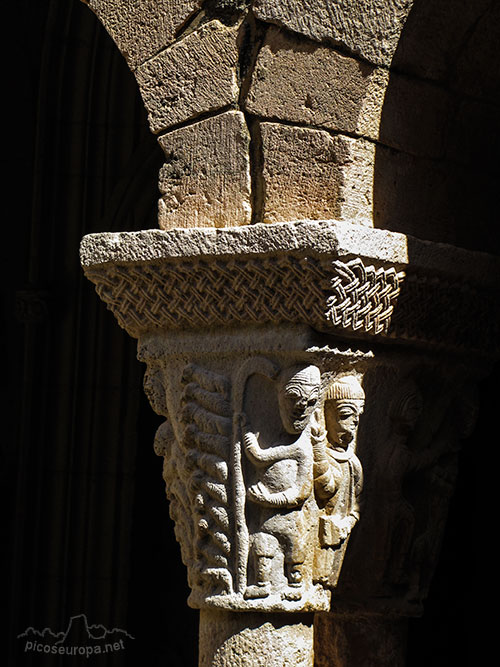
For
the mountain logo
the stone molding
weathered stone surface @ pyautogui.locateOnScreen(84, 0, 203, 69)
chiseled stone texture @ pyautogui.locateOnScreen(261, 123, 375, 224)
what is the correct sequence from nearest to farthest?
the stone molding
chiseled stone texture @ pyautogui.locateOnScreen(261, 123, 375, 224)
weathered stone surface @ pyautogui.locateOnScreen(84, 0, 203, 69)
the mountain logo

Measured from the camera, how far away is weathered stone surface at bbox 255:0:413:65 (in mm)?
3035

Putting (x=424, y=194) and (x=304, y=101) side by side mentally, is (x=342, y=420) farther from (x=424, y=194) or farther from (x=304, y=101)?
(x=304, y=101)

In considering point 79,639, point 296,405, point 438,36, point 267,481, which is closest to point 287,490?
point 267,481

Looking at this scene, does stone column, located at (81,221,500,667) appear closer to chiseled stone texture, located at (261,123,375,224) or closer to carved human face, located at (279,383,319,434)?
carved human face, located at (279,383,319,434)

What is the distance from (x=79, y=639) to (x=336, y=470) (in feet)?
9.42

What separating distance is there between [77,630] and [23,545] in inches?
16.8

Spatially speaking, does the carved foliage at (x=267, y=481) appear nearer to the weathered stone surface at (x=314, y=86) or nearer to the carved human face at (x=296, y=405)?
the carved human face at (x=296, y=405)

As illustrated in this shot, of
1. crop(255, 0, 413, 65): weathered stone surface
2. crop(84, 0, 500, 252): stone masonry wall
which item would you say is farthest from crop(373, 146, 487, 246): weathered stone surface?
crop(255, 0, 413, 65): weathered stone surface

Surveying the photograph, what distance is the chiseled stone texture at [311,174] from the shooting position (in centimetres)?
302

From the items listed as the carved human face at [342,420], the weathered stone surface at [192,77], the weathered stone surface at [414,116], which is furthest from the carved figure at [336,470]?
the weathered stone surface at [192,77]

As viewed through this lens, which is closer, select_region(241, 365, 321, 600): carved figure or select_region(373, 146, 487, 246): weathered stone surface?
select_region(241, 365, 321, 600): carved figure

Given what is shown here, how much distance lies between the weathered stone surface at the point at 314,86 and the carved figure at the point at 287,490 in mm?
562

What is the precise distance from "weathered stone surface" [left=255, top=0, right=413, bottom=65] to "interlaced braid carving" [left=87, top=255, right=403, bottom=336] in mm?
500

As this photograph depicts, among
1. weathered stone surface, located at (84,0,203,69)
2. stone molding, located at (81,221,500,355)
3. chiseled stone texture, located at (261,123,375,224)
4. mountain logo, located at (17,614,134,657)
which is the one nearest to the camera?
stone molding, located at (81,221,500,355)
